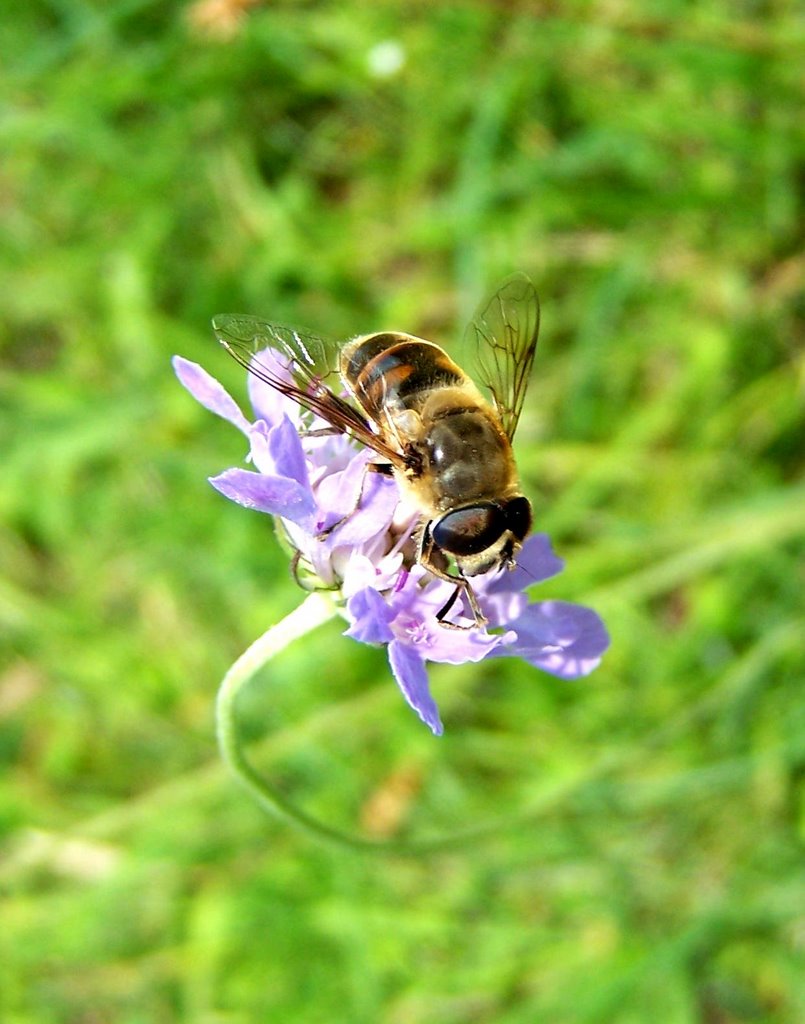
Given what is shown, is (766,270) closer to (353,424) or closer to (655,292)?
(655,292)

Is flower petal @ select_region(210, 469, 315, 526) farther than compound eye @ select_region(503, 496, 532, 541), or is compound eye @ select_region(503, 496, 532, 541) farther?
compound eye @ select_region(503, 496, 532, 541)

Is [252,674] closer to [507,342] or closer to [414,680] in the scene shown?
[414,680]

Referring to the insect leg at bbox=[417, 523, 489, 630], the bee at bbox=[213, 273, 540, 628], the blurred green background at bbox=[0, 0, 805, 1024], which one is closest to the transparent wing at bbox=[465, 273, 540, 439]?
the bee at bbox=[213, 273, 540, 628]

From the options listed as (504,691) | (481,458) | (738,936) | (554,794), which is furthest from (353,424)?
(738,936)

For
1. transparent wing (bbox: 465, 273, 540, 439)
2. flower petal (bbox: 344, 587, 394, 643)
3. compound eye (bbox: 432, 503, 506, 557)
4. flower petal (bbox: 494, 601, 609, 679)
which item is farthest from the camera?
transparent wing (bbox: 465, 273, 540, 439)

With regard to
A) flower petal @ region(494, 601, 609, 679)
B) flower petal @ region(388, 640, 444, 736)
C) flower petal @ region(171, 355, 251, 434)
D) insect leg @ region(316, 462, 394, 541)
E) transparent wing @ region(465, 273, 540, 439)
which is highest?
transparent wing @ region(465, 273, 540, 439)

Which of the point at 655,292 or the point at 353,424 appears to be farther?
the point at 655,292

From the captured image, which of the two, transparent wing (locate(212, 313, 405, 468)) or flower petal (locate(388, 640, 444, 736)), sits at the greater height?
transparent wing (locate(212, 313, 405, 468))

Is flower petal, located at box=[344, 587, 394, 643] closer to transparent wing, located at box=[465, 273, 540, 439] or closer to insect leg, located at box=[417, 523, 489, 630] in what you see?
insect leg, located at box=[417, 523, 489, 630]
